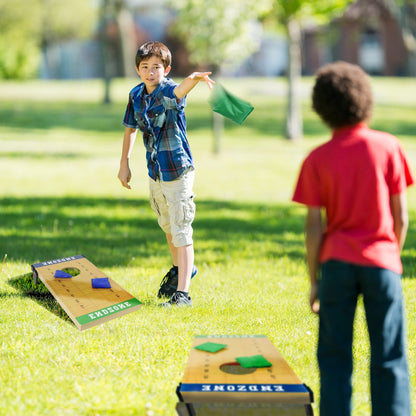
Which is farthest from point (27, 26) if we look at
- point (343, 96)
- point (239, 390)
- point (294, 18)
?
point (343, 96)

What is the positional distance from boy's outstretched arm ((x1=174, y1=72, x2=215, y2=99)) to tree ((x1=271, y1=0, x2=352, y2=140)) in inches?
485

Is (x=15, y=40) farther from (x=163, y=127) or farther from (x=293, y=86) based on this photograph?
(x=163, y=127)

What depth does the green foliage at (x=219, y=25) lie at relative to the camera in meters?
14.2

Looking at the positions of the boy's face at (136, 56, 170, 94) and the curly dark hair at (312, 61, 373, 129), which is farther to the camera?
the boy's face at (136, 56, 170, 94)

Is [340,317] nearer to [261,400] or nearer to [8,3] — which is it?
[261,400]

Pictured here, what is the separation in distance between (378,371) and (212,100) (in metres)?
2.15

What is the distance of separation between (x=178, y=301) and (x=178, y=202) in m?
0.72

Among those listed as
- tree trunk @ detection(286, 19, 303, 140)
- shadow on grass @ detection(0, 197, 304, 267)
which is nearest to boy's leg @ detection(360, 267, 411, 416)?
shadow on grass @ detection(0, 197, 304, 267)

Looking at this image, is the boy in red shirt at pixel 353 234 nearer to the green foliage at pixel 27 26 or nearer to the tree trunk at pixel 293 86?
the tree trunk at pixel 293 86

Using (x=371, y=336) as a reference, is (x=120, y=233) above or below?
below

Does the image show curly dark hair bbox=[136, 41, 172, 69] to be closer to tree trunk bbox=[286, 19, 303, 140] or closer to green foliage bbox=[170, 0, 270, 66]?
green foliage bbox=[170, 0, 270, 66]

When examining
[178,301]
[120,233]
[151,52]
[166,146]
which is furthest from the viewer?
[120,233]

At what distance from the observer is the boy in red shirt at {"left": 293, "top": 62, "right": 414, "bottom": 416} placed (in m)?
2.62

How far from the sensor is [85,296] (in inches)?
183
